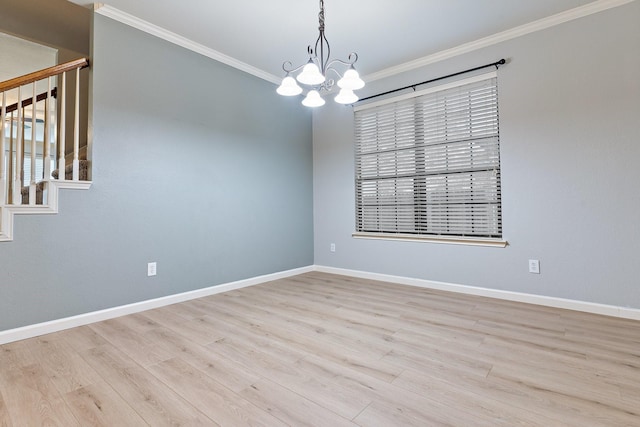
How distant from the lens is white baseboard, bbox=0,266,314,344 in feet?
7.31

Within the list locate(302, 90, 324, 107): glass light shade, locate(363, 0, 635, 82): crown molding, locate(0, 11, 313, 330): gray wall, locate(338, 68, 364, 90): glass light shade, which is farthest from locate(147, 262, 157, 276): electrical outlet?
locate(363, 0, 635, 82): crown molding

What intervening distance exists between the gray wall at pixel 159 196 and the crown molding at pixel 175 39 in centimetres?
6

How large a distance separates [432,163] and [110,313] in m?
3.51

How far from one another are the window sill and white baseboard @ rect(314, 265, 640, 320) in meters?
0.46

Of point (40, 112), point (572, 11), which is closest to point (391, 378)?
point (572, 11)

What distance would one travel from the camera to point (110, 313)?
105 inches

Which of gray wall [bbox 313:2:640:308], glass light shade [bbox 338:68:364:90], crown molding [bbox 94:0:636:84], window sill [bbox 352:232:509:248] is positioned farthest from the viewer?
window sill [bbox 352:232:509:248]

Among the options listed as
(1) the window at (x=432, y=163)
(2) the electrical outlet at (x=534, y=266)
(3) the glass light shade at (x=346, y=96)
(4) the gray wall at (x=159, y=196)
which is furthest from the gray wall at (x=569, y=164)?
(4) the gray wall at (x=159, y=196)

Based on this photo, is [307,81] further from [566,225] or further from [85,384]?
[566,225]

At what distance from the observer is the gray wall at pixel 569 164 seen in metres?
2.57

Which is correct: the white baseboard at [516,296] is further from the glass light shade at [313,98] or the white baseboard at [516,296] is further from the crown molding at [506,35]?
the crown molding at [506,35]

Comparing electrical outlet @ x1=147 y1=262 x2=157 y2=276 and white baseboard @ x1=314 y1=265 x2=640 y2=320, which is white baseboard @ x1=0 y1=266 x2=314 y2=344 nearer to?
electrical outlet @ x1=147 y1=262 x2=157 y2=276

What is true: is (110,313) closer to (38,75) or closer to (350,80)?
(38,75)

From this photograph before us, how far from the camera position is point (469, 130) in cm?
Result: 334
